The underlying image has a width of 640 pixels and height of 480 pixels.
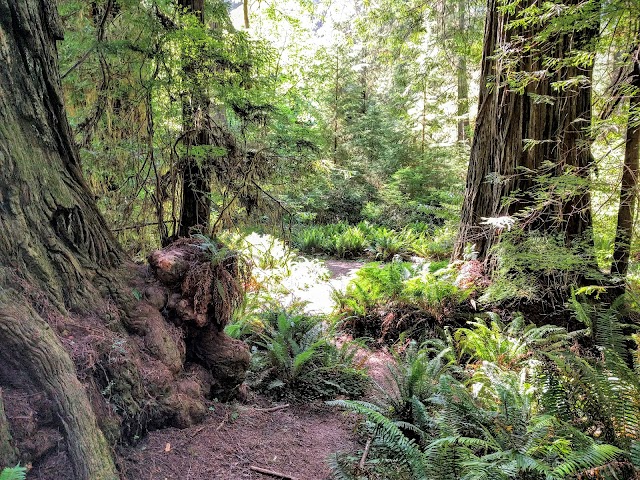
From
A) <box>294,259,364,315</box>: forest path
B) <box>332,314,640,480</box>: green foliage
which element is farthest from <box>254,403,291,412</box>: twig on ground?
<box>294,259,364,315</box>: forest path

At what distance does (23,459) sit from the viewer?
1.72 meters

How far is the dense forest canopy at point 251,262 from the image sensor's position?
207cm

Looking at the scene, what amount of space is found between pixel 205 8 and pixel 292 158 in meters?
1.85

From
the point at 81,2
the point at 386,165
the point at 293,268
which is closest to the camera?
the point at 81,2

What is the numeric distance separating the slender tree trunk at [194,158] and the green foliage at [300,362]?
4.43 ft

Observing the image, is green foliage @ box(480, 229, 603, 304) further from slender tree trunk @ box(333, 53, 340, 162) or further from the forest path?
slender tree trunk @ box(333, 53, 340, 162)

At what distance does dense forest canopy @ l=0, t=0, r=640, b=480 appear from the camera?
2072 mm

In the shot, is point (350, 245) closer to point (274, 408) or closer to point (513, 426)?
point (274, 408)

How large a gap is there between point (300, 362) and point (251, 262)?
1.16 meters

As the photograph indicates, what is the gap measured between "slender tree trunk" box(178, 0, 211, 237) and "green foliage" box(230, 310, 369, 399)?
1.35m

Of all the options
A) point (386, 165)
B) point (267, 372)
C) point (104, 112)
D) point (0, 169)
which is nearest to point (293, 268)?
point (267, 372)

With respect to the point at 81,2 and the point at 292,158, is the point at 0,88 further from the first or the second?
the point at 292,158

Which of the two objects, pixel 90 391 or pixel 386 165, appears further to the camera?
pixel 386 165

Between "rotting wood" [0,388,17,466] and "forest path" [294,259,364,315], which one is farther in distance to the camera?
"forest path" [294,259,364,315]
